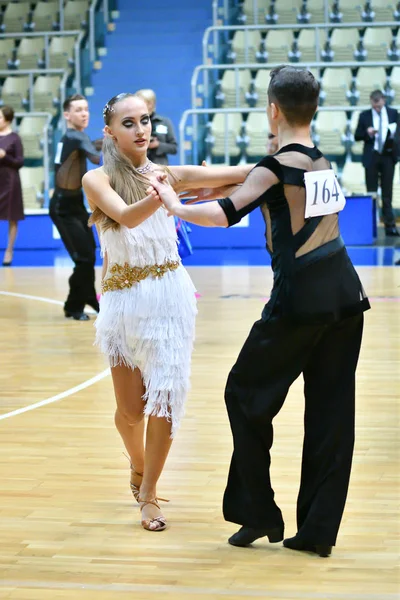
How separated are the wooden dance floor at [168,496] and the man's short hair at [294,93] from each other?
1482mm

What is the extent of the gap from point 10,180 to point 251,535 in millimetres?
10675

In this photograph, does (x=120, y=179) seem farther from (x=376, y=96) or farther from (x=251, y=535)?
(x=376, y=96)

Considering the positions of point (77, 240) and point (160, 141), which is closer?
point (77, 240)

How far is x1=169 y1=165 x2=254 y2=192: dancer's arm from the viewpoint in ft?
13.5

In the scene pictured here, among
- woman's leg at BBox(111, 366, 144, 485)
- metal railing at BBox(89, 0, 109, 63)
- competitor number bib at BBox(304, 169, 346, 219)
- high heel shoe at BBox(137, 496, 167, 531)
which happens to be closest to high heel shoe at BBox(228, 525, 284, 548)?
high heel shoe at BBox(137, 496, 167, 531)

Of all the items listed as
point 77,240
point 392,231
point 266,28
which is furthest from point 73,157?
point 266,28

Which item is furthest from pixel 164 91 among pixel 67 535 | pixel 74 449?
pixel 67 535

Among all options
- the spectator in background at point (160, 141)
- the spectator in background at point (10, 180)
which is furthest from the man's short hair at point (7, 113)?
the spectator in background at point (160, 141)

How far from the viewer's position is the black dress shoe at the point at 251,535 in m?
3.80

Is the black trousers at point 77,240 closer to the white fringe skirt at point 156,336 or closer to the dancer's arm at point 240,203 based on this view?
the white fringe skirt at point 156,336

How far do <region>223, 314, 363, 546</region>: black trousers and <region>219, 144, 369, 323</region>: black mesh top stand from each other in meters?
0.09

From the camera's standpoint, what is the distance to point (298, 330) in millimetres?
3629

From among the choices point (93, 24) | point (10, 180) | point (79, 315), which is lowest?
point (79, 315)

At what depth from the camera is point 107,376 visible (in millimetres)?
7172
